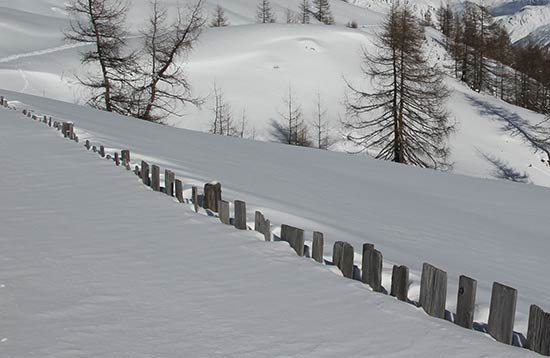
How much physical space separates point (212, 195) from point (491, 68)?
53772 mm

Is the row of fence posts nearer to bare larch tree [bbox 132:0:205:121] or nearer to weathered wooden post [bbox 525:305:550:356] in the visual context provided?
weathered wooden post [bbox 525:305:550:356]

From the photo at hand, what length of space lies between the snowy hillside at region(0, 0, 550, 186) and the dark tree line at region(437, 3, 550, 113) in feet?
39.5

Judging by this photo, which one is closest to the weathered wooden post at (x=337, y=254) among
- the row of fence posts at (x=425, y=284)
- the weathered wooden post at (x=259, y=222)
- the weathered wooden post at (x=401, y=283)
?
the row of fence posts at (x=425, y=284)

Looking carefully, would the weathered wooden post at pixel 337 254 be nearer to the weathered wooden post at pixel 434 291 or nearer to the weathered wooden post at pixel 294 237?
the weathered wooden post at pixel 294 237

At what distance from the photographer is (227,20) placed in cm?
6881

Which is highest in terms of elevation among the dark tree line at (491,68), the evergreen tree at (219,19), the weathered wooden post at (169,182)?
the evergreen tree at (219,19)

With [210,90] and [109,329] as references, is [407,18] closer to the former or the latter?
[210,90]

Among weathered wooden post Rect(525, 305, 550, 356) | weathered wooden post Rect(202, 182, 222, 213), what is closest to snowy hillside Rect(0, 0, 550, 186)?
weathered wooden post Rect(202, 182, 222, 213)

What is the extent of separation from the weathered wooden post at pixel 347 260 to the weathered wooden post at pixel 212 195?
1.71 metres

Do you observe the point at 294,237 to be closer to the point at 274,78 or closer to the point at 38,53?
the point at 274,78

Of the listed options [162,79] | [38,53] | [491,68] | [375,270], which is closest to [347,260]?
[375,270]

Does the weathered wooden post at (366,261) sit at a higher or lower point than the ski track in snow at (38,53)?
lower

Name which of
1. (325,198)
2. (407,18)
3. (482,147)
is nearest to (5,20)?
(407,18)

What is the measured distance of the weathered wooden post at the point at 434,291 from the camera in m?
3.03
